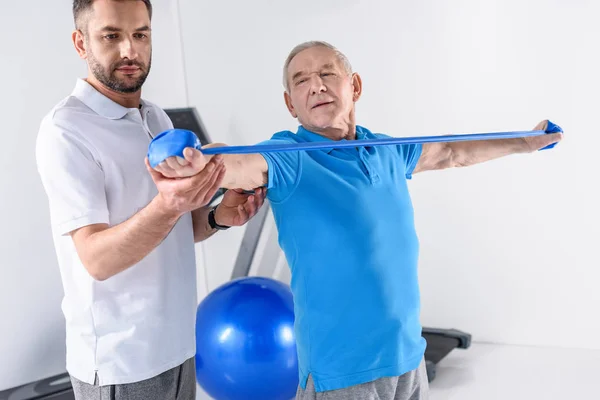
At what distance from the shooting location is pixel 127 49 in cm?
162

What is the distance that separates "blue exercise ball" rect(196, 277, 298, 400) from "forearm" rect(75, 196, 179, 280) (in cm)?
147

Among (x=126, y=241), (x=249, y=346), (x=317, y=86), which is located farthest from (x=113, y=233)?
(x=249, y=346)

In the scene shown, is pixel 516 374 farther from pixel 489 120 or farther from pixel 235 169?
pixel 235 169

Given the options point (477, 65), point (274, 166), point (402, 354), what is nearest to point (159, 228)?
point (274, 166)

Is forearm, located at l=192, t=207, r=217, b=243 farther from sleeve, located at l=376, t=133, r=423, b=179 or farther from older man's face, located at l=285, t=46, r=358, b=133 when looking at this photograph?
sleeve, located at l=376, t=133, r=423, b=179

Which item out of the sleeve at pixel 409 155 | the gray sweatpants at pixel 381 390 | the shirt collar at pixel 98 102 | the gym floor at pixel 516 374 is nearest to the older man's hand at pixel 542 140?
the sleeve at pixel 409 155

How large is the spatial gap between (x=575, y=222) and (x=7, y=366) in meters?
3.15

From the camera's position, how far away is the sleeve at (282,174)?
5.19ft

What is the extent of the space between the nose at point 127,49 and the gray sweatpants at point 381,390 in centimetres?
90

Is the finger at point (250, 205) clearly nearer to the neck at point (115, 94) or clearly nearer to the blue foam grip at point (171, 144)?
the neck at point (115, 94)

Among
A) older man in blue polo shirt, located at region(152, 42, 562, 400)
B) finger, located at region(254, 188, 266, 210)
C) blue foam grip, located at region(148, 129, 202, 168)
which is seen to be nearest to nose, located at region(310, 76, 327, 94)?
older man in blue polo shirt, located at region(152, 42, 562, 400)

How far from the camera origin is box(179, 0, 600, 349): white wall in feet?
12.1

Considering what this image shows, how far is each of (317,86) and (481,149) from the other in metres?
0.60

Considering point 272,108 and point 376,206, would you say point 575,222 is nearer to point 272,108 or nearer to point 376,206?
point 272,108
